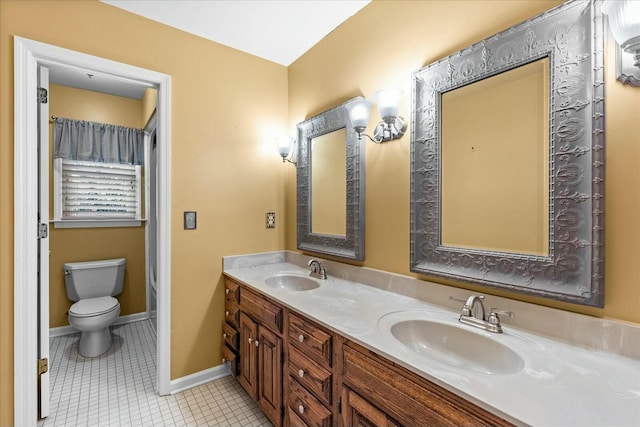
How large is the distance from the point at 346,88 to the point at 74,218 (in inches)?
115

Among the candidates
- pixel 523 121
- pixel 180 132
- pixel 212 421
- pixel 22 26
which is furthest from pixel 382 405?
pixel 22 26

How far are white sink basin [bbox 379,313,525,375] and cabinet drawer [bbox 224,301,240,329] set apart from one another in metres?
1.17

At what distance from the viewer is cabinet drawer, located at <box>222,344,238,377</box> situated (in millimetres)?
1992

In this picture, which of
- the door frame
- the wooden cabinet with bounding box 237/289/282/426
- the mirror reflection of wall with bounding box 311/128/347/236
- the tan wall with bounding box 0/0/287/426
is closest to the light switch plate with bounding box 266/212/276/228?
the tan wall with bounding box 0/0/287/426

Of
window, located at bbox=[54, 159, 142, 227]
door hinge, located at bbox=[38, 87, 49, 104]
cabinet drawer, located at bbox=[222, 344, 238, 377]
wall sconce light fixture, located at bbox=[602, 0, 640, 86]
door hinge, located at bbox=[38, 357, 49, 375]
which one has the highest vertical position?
door hinge, located at bbox=[38, 87, 49, 104]

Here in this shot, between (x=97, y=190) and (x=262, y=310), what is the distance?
2515 millimetres

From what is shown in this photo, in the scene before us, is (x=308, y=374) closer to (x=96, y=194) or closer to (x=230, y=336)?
(x=230, y=336)

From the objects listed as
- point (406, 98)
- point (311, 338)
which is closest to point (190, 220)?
point (311, 338)

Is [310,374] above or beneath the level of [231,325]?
above

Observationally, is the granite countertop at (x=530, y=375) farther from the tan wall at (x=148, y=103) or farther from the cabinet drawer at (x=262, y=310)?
the tan wall at (x=148, y=103)

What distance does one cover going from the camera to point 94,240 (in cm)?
297

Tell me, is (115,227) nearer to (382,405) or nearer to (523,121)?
(382,405)

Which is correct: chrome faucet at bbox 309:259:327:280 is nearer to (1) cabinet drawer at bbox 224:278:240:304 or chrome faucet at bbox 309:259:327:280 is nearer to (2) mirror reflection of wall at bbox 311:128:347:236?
(2) mirror reflection of wall at bbox 311:128:347:236

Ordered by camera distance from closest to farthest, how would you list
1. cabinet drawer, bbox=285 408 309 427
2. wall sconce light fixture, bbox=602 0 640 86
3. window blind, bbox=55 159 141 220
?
1. wall sconce light fixture, bbox=602 0 640 86
2. cabinet drawer, bbox=285 408 309 427
3. window blind, bbox=55 159 141 220
